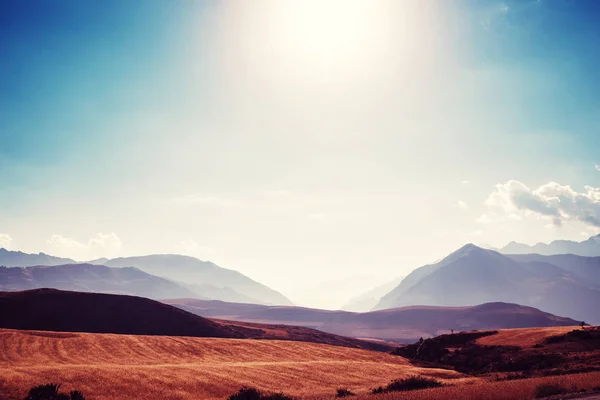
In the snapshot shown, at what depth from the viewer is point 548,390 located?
794 inches

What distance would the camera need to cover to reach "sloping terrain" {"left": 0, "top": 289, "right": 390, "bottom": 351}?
318 feet

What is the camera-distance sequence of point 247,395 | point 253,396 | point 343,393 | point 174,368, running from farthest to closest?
point 174,368, point 343,393, point 253,396, point 247,395

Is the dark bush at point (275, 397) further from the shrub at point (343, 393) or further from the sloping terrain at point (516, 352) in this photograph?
the sloping terrain at point (516, 352)

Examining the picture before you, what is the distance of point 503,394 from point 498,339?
44.1m

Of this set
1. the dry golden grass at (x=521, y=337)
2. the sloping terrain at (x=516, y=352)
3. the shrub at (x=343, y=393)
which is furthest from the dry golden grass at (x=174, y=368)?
the dry golden grass at (x=521, y=337)

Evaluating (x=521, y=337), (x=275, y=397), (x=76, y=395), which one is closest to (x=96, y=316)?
(x=76, y=395)

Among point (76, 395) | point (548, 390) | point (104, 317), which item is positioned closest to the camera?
point (548, 390)

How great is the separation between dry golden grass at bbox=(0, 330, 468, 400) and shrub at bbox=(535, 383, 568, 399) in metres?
10.2

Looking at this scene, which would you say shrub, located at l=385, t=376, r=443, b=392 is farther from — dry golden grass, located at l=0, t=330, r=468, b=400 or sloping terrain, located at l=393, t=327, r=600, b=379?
sloping terrain, located at l=393, t=327, r=600, b=379

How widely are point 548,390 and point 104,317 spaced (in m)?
105

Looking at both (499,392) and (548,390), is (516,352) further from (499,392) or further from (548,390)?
(499,392)

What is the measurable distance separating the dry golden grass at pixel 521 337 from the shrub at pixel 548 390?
3482 centimetres

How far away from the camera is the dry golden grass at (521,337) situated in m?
52.7

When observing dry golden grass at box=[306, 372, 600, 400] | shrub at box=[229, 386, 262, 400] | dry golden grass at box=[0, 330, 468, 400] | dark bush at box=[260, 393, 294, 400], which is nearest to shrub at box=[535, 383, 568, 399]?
dry golden grass at box=[306, 372, 600, 400]
